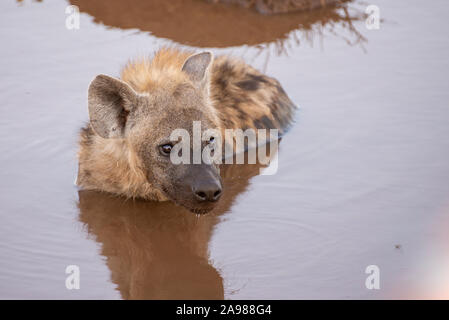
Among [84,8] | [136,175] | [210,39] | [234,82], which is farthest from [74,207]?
[84,8]

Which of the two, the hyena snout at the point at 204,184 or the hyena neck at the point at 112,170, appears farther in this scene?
the hyena neck at the point at 112,170

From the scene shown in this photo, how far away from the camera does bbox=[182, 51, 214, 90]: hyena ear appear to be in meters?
3.72

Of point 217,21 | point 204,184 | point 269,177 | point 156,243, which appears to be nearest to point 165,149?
point 204,184

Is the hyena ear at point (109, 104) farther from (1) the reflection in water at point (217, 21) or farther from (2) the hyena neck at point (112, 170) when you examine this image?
(1) the reflection in water at point (217, 21)

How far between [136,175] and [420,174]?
154 cm

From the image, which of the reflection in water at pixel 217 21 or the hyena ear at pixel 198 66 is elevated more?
the reflection in water at pixel 217 21

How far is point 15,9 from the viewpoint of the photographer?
19.7 ft

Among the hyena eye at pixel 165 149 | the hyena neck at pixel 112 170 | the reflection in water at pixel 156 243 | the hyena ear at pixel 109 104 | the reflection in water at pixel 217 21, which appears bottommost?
the reflection in water at pixel 156 243

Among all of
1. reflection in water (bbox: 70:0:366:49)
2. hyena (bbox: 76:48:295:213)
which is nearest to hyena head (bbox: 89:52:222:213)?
hyena (bbox: 76:48:295:213)

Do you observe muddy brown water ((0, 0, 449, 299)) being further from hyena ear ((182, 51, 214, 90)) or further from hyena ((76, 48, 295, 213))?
hyena ear ((182, 51, 214, 90))

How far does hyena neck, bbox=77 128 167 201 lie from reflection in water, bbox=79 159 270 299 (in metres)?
0.08

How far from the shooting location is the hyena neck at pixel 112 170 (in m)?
3.66

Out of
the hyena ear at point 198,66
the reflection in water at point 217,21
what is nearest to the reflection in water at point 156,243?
the hyena ear at point 198,66
